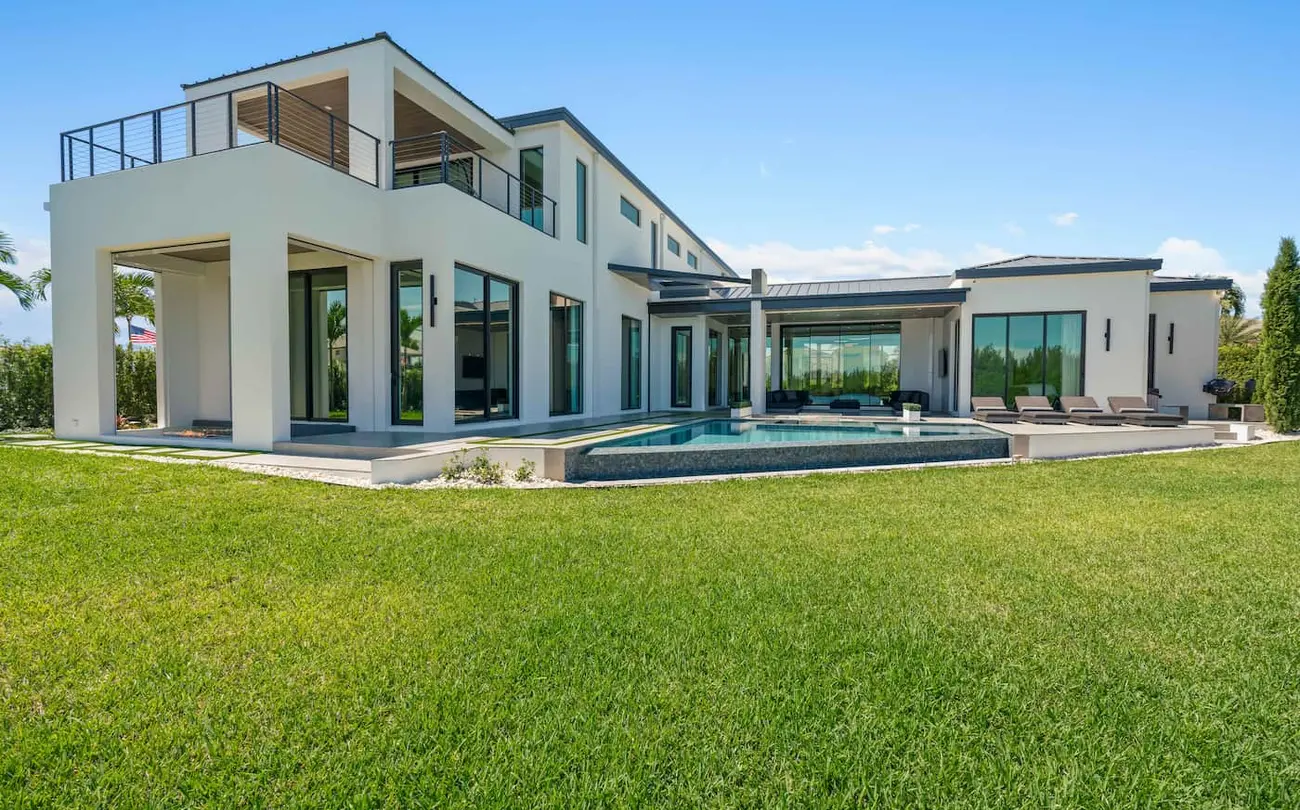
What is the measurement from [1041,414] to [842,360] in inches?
385

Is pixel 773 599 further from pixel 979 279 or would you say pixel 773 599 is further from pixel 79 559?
pixel 979 279

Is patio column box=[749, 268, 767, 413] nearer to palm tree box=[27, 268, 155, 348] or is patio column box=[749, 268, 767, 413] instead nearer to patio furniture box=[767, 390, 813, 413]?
patio furniture box=[767, 390, 813, 413]

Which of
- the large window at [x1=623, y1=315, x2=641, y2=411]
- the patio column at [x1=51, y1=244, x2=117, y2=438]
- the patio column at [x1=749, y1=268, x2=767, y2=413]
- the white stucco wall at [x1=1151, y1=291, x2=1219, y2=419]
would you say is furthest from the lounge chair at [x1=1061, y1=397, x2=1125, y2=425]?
the patio column at [x1=51, y1=244, x2=117, y2=438]

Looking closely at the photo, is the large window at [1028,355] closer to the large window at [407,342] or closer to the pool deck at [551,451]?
the pool deck at [551,451]

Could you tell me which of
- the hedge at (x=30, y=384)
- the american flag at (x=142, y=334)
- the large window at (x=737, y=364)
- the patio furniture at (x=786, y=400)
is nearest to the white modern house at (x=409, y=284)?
the hedge at (x=30, y=384)

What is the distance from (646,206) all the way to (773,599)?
64.9ft

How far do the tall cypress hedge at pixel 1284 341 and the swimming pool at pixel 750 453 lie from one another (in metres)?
10.2

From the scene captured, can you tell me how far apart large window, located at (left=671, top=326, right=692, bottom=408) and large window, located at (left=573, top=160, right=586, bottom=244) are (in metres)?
6.33

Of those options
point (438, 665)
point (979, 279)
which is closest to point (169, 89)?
point (438, 665)

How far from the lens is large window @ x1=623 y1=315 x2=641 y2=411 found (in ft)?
65.7

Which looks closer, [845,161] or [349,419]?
[349,419]

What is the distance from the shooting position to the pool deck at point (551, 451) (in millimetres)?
8750

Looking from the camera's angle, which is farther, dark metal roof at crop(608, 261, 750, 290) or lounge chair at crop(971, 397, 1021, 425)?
dark metal roof at crop(608, 261, 750, 290)

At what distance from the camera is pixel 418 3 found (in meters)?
11.4
